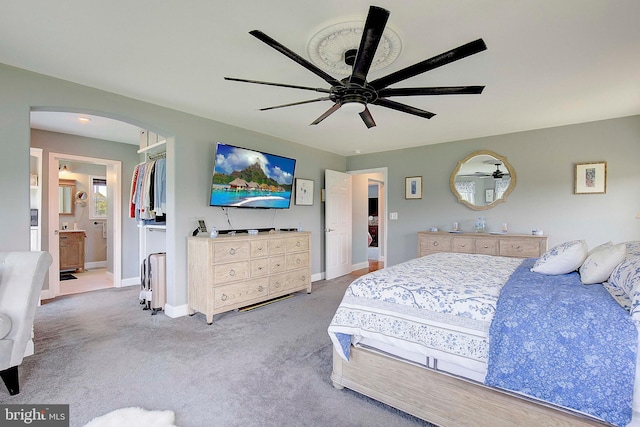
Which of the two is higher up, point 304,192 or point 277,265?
point 304,192

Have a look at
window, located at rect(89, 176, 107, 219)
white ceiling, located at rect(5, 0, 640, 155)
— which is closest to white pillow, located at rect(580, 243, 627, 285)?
white ceiling, located at rect(5, 0, 640, 155)

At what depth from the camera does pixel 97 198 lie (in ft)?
23.6

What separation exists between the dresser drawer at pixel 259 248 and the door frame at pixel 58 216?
281 cm

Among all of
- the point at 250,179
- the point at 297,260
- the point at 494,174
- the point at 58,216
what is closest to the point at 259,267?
the point at 297,260

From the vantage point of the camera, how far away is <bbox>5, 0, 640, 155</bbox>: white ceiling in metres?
1.80

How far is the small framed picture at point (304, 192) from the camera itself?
5215 millimetres

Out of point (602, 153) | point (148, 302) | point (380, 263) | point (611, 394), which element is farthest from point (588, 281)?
point (380, 263)

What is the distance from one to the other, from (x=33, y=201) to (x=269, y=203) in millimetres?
3397

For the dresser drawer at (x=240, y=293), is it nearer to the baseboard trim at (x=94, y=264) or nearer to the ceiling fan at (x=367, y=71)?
the ceiling fan at (x=367, y=71)

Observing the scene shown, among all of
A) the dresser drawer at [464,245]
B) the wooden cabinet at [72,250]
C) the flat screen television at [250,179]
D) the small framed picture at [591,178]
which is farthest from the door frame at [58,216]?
the small framed picture at [591,178]

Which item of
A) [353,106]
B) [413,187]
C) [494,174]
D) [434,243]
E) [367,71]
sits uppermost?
[367,71]

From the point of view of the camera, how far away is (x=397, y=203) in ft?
18.5

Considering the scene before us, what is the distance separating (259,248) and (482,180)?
11.8ft

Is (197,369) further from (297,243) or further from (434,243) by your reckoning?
(434,243)
